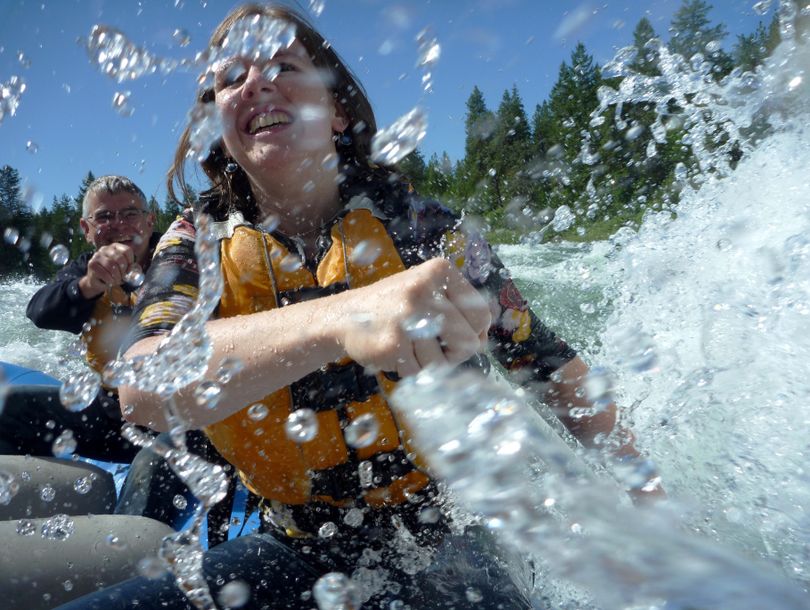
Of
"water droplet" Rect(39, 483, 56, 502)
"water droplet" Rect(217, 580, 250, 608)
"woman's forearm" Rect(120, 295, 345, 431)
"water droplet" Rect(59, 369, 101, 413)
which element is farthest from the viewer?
"water droplet" Rect(59, 369, 101, 413)

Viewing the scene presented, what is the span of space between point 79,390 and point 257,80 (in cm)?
128

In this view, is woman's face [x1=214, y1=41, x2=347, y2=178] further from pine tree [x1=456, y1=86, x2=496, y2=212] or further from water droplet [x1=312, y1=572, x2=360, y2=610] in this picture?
pine tree [x1=456, y1=86, x2=496, y2=212]

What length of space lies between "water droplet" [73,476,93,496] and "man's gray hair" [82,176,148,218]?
4.45ft

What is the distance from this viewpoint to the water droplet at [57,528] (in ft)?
4.76

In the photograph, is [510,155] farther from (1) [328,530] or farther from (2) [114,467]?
(1) [328,530]

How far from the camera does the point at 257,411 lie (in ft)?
4.45

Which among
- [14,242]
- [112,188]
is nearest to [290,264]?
[112,188]

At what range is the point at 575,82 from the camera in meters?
4.33

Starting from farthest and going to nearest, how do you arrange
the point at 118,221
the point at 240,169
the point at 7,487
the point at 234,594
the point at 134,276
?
the point at 118,221 → the point at 134,276 → the point at 7,487 → the point at 240,169 → the point at 234,594

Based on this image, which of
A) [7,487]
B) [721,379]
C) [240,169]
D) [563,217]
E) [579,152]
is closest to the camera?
[721,379]

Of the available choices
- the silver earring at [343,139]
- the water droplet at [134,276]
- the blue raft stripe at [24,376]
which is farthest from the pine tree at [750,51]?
the blue raft stripe at [24,376]

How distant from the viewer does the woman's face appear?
1479 mm

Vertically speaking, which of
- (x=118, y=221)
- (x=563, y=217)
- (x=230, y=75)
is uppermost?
(x=563, y=217)

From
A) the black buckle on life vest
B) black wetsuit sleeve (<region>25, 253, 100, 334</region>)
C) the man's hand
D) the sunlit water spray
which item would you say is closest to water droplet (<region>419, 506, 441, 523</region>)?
the sunlit water spray
